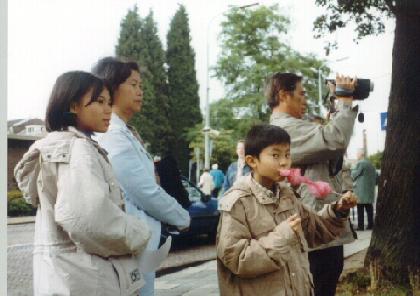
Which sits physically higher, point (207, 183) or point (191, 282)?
point (207, 183)

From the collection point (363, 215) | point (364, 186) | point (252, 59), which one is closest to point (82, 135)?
point (364, 186)

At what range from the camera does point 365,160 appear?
24.5 feet

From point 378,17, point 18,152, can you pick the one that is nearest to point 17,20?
point 18,152

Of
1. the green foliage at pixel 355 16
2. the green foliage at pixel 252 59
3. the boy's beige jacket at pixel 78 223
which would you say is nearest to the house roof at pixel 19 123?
the boy's beige jacket at pixel 78 223

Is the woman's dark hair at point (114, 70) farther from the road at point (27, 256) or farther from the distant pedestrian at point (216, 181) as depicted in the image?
the distant pedestrian at point (216, 181)

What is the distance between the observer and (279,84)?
2033mm

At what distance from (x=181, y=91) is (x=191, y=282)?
5.70 metres

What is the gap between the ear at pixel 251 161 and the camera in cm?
169

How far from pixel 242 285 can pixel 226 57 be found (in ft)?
23.5

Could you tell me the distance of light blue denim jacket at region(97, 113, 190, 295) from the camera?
5.40ft

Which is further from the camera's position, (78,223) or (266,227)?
(266,227)

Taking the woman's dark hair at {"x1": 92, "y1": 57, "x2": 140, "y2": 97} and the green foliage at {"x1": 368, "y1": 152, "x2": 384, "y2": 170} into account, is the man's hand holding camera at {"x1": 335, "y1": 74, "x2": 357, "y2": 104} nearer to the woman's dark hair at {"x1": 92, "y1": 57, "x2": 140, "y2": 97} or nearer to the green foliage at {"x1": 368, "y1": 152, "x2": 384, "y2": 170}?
the woman's dark hair at {"x1": 92, "y1": 57, "x2": 140, "y2": 97}

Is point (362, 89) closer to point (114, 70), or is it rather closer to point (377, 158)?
point (114, 70)

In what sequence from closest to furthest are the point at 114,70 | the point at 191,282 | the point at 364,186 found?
1. the point at 114,70
2. the point at 191,282
3. the point at 364,186
